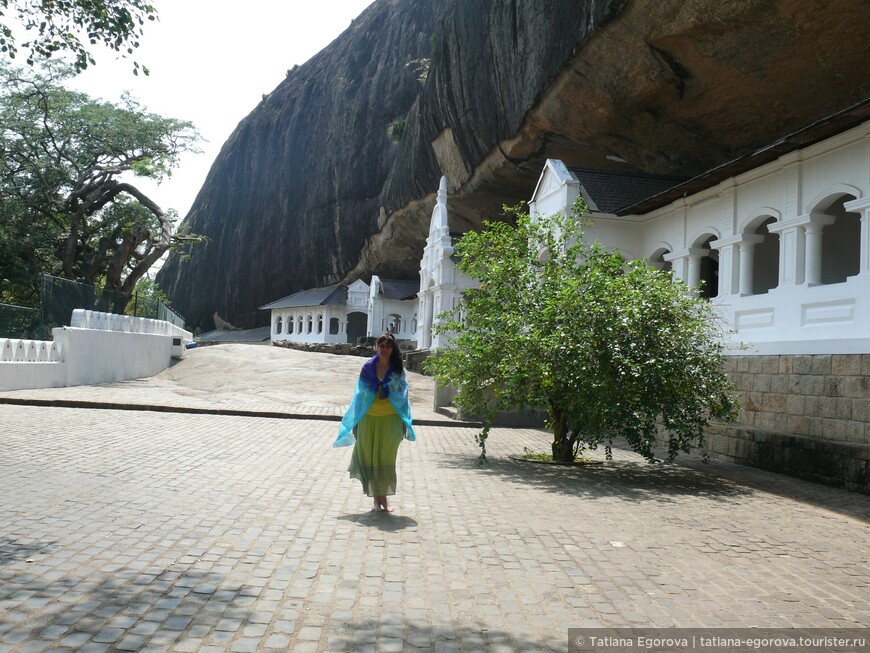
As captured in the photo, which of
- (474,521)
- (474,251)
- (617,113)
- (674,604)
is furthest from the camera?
(617,113)

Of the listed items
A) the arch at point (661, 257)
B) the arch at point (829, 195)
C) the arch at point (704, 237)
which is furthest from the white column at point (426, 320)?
A: the arch at point (829, 195)

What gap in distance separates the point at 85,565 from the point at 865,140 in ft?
37.9

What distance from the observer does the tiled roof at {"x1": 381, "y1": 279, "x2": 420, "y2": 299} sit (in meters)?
51.5

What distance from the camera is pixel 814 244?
499 inches

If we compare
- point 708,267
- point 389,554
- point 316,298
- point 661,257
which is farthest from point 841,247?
point 316,298

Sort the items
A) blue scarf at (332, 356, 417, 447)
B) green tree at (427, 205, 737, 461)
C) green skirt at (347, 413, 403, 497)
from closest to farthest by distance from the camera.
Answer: green skirt at (347, 413, 403, 497), blue scarf at (332, 356, 417, 447), green tree at (427, 205, 737, 461)

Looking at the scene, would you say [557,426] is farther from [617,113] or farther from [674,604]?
[617,113]

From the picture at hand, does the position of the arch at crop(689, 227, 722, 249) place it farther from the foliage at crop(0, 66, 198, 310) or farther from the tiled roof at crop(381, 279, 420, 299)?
the tiled roof at crop(381, 279, 420, 299)

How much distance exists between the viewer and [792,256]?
12914 millimetres

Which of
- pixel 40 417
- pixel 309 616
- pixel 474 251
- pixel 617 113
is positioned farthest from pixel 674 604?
pixel 617 113

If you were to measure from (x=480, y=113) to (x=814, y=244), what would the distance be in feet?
62.6

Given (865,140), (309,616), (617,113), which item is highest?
(617,113)

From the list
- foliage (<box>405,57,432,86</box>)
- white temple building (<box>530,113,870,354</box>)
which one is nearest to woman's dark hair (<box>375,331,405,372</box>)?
white temple building (<box>530,113,870,354</box>)

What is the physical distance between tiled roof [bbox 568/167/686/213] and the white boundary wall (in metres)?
13.8
